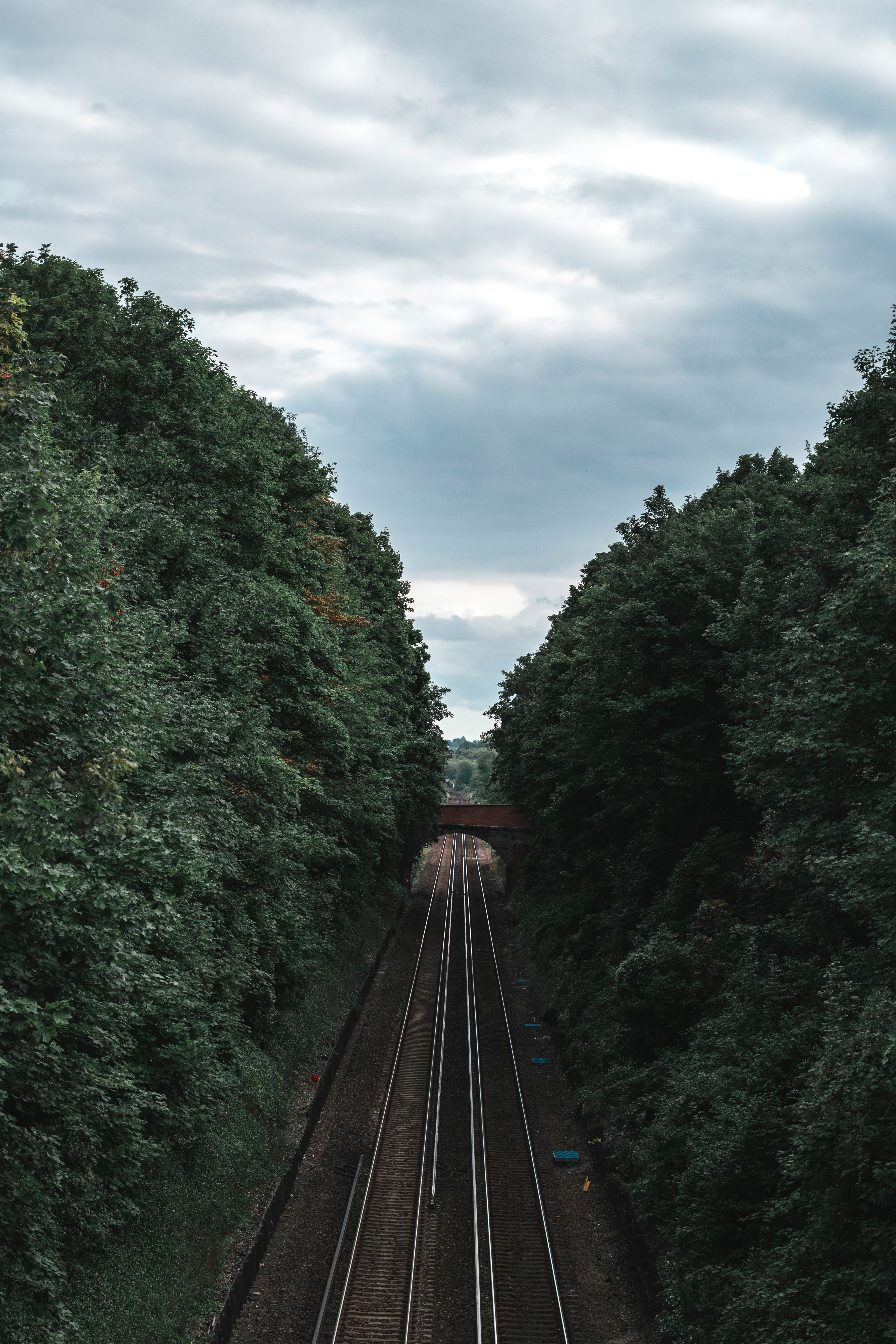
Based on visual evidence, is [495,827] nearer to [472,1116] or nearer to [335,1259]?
[472,1116]

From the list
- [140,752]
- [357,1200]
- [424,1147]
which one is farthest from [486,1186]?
[140,752]

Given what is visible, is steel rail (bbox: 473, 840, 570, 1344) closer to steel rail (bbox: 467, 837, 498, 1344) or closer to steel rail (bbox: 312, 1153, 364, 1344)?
steel rail (bbox: 467, 837, 498, 1344)

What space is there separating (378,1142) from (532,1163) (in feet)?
11.9

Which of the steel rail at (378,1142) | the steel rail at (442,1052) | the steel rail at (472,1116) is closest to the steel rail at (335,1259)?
the steel rail at (378,1142)

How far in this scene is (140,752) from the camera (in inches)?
456

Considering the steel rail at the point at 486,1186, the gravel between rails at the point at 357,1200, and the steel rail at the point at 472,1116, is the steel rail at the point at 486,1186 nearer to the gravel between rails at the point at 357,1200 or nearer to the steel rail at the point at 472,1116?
the steel rail at the point at 472,1116

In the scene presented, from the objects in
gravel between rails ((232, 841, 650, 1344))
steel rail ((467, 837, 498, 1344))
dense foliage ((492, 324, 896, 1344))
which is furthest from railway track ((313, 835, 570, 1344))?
dense foliage ((492, 324, 896, 1344))

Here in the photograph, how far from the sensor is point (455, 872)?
81062 millimetres

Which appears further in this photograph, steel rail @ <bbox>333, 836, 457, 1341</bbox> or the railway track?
steel rail @ <bbox>333, 836, 457, 1341</bbox>

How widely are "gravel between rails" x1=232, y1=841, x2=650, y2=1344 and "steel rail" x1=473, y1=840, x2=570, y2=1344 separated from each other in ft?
0.58

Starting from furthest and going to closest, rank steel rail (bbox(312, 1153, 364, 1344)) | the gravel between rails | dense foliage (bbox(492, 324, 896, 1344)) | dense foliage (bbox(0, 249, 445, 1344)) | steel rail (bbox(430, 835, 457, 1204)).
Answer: steel rail (bbox(430, 835, 457, 1204))
the gravel between rails
steel rail (bbox(312, 1153, 364, 1344))
dense foliage (bbox(492, 324, 896, 1344))
dense foliage (bbox(0, 249, 445, 1344))

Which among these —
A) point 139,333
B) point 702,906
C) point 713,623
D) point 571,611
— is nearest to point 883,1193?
point 702,906

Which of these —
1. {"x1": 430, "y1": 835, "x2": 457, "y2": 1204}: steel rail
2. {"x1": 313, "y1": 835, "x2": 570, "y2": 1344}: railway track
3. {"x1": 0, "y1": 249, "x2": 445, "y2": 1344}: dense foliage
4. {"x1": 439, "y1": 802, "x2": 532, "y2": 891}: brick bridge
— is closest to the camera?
{"x1": 0, "y1": 249, "x2": 445, "y2": 1344}: dense foliage

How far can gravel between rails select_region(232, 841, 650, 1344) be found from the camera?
1390 centimetres
